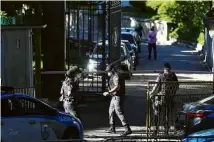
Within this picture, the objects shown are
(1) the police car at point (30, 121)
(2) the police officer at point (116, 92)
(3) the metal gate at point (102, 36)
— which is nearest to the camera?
(1) the police car at point (30, 121)

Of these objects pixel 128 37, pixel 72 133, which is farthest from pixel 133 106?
pixel 128 37

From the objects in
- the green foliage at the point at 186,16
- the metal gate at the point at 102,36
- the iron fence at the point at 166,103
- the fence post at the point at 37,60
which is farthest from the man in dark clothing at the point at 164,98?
the green foliage at the point at 186,16

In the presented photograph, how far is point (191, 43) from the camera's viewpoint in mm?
49469

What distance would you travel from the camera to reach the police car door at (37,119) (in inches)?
432

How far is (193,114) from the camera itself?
12.6 m

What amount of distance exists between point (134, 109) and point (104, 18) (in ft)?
11.1

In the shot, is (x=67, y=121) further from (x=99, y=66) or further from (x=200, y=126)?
(x=99, y=66)

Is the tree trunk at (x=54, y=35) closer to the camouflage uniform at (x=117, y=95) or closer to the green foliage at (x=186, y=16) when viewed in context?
the camouflage uniform at (x=117, y=95)

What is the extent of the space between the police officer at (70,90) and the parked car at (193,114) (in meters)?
2.30

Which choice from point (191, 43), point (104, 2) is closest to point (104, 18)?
point (104, 2)

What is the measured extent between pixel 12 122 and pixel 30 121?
0.47 m

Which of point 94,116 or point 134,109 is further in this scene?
point 134,109

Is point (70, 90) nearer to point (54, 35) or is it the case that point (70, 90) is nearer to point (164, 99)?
point (164, 99)

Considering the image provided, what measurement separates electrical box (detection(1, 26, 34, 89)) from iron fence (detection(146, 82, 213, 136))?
10.5ft
